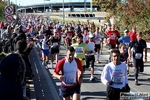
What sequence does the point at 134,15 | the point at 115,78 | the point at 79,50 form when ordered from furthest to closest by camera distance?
the point at 134,15 → the point at 79,50 → the point at 115,78

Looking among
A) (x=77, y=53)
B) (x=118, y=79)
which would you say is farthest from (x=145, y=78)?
(x=118, y=79)

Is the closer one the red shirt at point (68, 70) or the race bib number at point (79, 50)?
the red shirt at point (68, 70)

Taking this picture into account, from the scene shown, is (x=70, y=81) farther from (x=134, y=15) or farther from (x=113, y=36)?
(x=134, y=15)

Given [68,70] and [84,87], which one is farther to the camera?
[84,87]

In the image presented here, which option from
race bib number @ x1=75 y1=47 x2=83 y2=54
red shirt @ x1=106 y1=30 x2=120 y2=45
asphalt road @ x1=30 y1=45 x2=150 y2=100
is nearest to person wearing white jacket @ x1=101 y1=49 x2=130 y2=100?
asphalt road @ x1=30 y1=45 x2=150 y2=100

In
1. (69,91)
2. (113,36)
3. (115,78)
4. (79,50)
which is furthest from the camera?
(113,36)

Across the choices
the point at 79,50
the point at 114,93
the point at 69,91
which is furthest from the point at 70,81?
the point at 79,50

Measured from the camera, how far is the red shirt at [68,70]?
7.32m

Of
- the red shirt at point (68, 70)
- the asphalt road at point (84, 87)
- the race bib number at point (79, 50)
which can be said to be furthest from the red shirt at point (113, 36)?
the red shirt at point (68, 70)

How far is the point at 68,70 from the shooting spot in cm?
736

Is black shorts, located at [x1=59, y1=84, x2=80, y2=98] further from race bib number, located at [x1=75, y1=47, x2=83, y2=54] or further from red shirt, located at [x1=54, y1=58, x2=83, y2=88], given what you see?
race bib number, located at [x1=75, y1=47, x2=83, y2=54]

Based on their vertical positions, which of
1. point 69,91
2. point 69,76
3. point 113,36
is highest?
point 113,36

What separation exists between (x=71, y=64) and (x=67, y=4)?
6578 inches

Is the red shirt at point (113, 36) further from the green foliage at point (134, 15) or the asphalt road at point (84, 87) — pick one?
the green foliage at point (134, 15)
